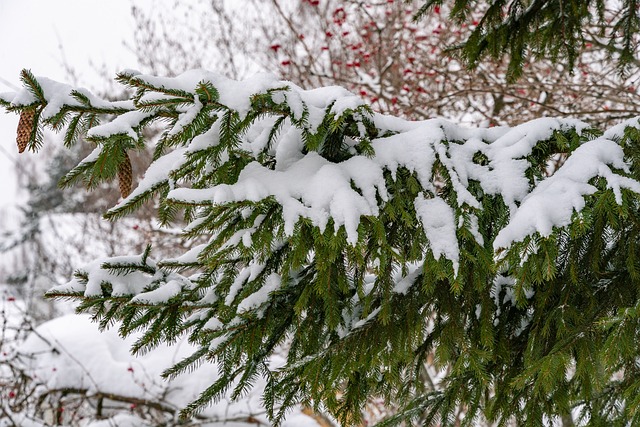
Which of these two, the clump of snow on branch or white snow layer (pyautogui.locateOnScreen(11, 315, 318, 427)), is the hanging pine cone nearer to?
the clump of snow on branch

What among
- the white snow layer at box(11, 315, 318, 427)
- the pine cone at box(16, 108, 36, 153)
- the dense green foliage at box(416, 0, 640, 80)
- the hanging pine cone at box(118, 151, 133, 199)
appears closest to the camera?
the pine cone at box(16, 108, 36, 153)

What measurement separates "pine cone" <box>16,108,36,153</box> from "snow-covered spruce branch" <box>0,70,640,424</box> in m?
0.02

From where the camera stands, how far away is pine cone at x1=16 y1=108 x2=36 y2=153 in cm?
153

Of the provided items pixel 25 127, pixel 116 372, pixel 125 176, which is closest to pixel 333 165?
pixel 125 176

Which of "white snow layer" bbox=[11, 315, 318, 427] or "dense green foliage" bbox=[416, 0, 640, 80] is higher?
"dense green foliage" bbox=[416, 0, 640, 80]

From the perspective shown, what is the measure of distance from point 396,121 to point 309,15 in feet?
22.0

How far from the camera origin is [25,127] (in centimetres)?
154

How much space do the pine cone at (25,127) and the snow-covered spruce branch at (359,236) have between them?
2 cm

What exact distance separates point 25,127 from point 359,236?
988 millimetres

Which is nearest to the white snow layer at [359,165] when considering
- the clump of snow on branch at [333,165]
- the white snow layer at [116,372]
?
the clump of snow on branch at [333,165]

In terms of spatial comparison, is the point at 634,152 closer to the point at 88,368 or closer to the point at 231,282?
the point at 231,282

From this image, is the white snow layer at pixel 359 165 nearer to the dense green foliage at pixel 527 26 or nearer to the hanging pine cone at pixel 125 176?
the hanging pine cone at pixel 125 176

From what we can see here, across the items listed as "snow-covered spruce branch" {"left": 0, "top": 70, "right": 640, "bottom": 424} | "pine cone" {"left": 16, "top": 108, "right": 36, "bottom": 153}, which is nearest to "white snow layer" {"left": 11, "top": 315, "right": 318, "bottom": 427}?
"snow-covered spruce branch" {"left": 0, "top": 70, "right": 640, "bottom": 424}

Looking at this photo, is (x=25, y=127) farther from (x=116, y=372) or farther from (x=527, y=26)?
(x=116, y=372)
